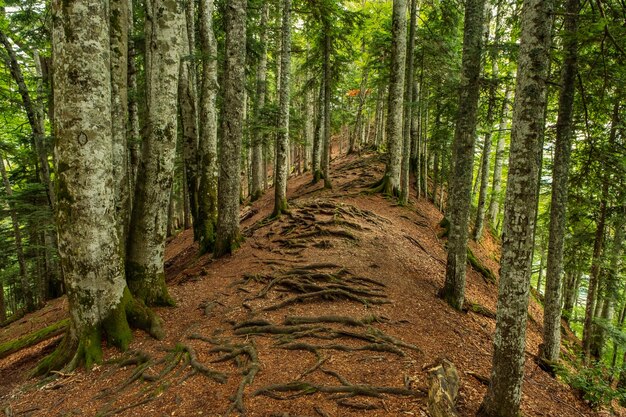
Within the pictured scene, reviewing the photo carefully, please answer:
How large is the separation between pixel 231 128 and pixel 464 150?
19.6ft

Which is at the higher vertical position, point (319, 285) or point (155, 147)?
point (155, 147)

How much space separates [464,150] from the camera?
24.9 ft

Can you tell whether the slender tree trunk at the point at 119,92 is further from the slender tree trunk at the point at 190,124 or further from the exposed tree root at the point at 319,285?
the slender tree trunk at the point at 190,124

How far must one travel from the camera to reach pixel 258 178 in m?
17.9

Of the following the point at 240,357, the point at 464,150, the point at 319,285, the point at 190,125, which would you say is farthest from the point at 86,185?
the point at 464,150

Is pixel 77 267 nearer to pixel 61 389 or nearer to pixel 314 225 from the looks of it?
pixel 61 389

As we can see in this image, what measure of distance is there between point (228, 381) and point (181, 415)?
72 cm

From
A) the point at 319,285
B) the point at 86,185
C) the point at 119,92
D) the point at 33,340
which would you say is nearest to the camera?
the point at 86,185

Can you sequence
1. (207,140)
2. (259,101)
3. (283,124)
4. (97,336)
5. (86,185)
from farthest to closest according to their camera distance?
(259,101) < (283,124) < (207,140) < (97,336) < (86,185)

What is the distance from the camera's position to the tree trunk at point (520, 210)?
384 centimetres

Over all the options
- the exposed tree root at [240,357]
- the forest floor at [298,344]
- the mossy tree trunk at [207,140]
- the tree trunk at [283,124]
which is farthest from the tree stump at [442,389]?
the tree trunk at [283,124]

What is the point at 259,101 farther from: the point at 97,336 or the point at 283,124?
the point at 97,336

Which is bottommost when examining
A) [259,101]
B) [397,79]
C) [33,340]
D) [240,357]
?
[33,340]

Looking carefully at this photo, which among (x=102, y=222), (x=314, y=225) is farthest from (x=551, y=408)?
(x=102, y=222)
